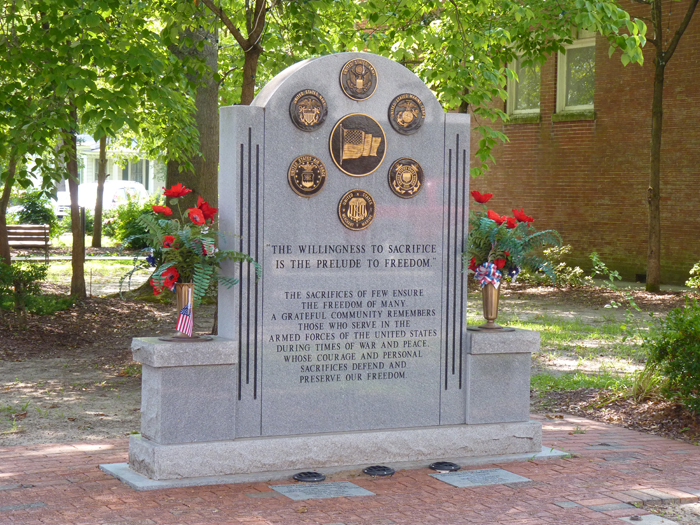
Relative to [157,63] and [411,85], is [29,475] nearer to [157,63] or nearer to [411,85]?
[411,85]

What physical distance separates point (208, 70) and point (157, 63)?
1644 mm

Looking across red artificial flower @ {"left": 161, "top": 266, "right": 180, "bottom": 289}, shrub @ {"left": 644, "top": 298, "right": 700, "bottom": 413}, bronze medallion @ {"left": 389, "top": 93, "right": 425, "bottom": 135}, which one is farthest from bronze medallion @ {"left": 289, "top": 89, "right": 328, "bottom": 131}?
shrub @ {"left": 644, "top": 298, "right": 700, "bottom": 413}

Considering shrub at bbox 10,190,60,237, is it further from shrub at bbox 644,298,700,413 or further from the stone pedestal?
the stone pedestal

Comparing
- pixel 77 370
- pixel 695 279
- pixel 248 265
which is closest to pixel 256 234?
pixel 248 265

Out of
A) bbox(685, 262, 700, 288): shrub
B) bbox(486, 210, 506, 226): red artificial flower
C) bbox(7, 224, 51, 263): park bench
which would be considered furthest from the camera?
bbox(7, 224, 51, 263): park bench

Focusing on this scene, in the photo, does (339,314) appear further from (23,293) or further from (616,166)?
(616,166)

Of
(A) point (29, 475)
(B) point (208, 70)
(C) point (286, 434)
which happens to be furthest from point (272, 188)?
(B) point (208, 70)

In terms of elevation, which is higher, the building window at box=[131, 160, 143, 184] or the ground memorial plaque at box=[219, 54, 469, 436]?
the building window at box=[131, 160, 143, 184]

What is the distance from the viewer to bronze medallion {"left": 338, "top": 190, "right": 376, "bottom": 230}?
19.9 ft

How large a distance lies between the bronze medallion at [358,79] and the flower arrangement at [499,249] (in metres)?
1.19

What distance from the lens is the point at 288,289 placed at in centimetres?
593

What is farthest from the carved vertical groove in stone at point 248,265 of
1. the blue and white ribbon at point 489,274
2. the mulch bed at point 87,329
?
the mulch bed at point 87,329

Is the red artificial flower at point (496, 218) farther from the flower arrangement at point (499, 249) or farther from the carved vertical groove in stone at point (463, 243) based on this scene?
the carved vertical groove in stone at point (463, 243)

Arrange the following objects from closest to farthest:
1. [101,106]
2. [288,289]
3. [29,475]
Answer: [29,475]
[288,289]
[101,106]
